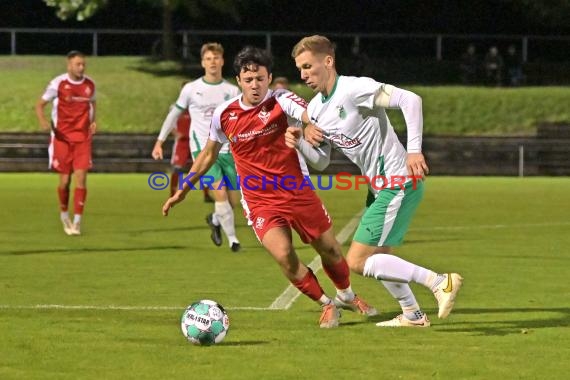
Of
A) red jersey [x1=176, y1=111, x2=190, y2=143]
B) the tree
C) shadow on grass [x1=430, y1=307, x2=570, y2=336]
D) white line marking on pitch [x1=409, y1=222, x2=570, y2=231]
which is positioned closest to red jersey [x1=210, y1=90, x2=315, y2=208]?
shadow on grass [x1=430, y1=307, x2=570, y2=336]

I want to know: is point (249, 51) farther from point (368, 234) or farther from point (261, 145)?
point (368, 234)

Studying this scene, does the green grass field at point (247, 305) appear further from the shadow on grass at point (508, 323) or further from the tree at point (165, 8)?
the tree at point (165, 8)

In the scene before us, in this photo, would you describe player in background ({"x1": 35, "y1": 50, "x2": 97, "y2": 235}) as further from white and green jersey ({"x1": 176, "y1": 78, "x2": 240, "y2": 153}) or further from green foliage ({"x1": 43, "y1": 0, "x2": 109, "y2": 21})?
green foliage ({"x1": 43, "y1": 0, "x2": 109, "y2": 21})

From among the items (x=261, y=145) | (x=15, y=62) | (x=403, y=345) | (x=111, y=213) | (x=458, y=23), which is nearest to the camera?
(x=403, y=345)

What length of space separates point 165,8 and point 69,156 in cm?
2553

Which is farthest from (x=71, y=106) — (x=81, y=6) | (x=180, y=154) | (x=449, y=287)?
(x=81, y=6)

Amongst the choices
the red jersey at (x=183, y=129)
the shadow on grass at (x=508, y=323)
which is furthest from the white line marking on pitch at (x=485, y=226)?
the shadow on grass at (x=508, y=323)

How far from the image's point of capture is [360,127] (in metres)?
9.59

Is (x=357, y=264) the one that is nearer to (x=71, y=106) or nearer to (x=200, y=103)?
(x=200, y=103)

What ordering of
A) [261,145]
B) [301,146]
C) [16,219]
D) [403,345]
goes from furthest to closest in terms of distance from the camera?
[16,219] → [261,145] → [301,146] → [403,345]

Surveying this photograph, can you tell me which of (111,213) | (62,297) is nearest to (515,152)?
(111,213)

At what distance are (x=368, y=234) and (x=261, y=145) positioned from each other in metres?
1.05

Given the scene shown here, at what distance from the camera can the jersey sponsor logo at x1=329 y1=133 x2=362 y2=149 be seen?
959cm

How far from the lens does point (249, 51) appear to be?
9.94 metres
